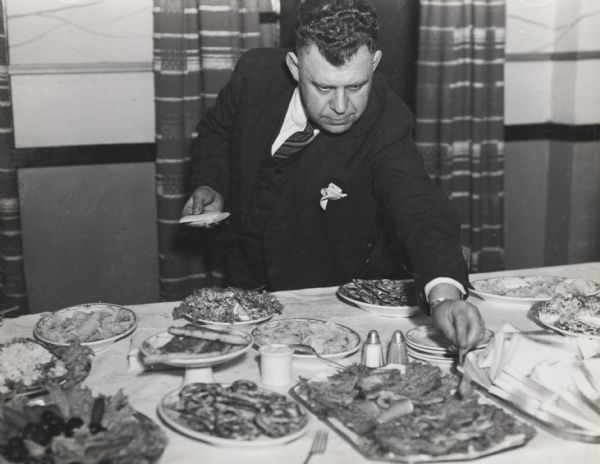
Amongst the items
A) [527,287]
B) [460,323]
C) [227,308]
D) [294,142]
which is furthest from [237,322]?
[527,287]

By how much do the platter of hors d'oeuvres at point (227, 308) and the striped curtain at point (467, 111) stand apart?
2720 millimetres

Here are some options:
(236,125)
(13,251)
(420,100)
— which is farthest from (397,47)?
(13,251)

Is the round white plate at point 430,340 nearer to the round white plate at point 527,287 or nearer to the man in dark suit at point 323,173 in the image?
the man in dark suit at point 323,173

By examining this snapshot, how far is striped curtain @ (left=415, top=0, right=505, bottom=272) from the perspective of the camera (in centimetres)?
476

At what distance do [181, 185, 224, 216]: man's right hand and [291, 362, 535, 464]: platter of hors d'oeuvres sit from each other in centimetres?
111

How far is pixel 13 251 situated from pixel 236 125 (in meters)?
1.88

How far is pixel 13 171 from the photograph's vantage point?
420 cm

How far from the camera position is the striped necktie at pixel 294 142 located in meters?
2.96

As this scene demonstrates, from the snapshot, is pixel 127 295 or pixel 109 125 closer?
pixel 109 125

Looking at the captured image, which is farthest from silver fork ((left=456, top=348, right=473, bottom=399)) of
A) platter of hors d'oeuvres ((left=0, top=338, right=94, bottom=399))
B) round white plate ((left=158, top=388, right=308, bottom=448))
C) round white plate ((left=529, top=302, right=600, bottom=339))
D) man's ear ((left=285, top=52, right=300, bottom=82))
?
man's ear ((left=285, top=52, right=300, bottom=82))

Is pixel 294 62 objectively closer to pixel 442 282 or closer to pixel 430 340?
pixel 442 282

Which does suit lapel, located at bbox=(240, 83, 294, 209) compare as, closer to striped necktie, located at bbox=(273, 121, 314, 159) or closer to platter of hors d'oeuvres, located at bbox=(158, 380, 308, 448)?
striped necktie, located at bbox=(273, 121, 314, 159)

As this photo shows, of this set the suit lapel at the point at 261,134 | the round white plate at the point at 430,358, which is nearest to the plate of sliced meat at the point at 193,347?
the round white plate at the point at 430,358

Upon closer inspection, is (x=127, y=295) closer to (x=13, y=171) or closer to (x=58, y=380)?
(x=13, y=171)
